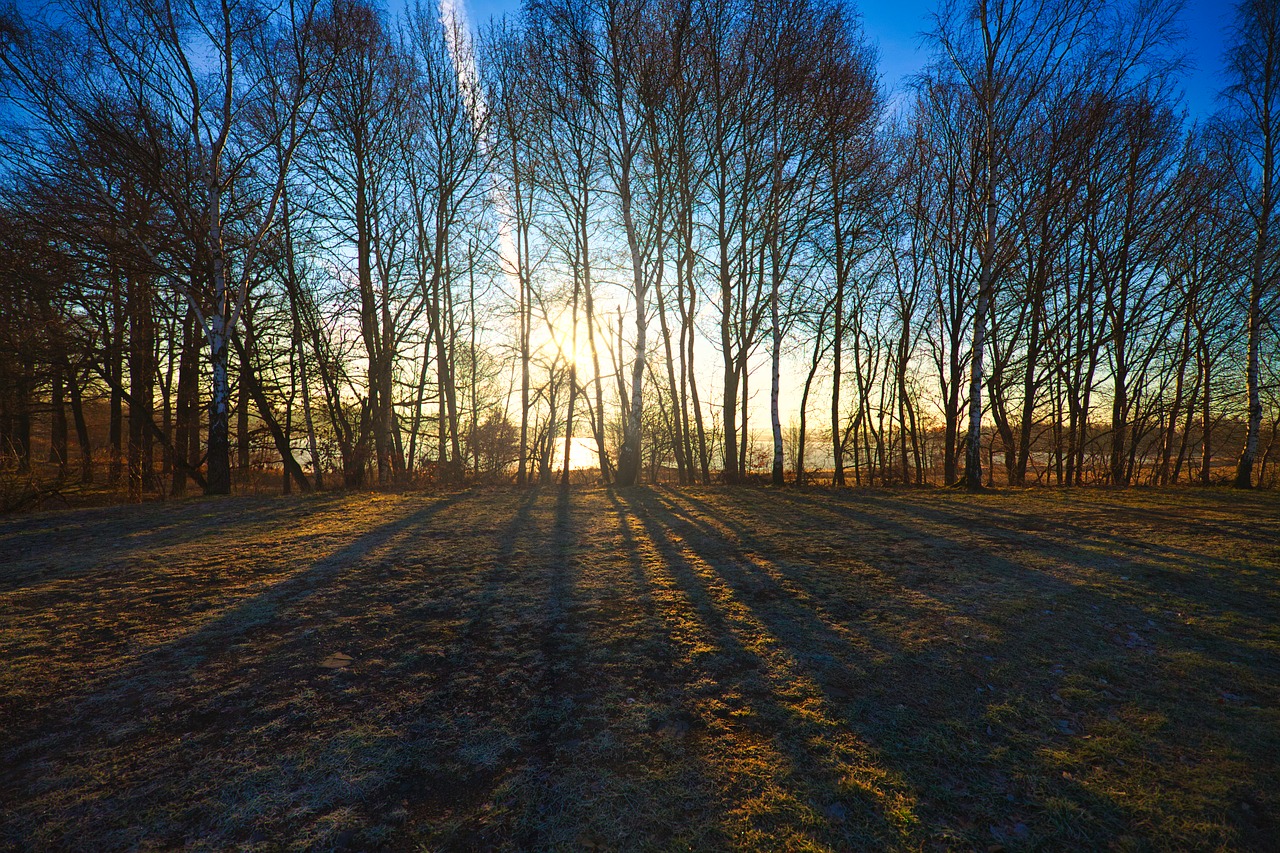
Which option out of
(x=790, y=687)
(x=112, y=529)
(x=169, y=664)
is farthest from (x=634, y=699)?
(x=112, y=529)

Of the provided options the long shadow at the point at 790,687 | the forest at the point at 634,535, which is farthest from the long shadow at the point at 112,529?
the long shadow at the point at 790,687

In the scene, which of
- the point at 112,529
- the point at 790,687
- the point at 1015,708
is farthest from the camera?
the point at 112,529

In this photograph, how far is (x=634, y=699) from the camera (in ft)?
6.81

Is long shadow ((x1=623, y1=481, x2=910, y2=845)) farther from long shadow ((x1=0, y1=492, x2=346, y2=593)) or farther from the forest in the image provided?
long shadow ((x1=0, y1=492, x2=346, y2=593))

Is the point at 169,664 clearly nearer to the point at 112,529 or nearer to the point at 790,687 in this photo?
the point at 790,687

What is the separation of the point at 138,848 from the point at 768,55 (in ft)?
44.3

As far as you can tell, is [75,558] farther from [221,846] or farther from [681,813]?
[681,813]

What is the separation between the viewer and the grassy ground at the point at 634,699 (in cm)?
142

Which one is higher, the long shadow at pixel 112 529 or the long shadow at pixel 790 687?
the long shadow at pixel 112 529

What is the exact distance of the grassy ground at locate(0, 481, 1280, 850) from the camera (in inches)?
55.8

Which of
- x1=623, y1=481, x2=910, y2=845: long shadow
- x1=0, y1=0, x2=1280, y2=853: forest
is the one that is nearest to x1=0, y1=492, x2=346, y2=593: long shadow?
x1=0, y1=0, x2=1280, y2=853: forest

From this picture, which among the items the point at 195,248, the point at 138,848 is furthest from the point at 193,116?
the point at 138,848

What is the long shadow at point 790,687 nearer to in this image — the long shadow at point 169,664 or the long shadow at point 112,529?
the long shadow at point 169,664

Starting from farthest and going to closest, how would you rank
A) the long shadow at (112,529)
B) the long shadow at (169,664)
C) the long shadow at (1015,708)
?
1. the long shadow at (112,529)
2. the long shadow at (169,664)
3. the long shadow at (1015,708)
